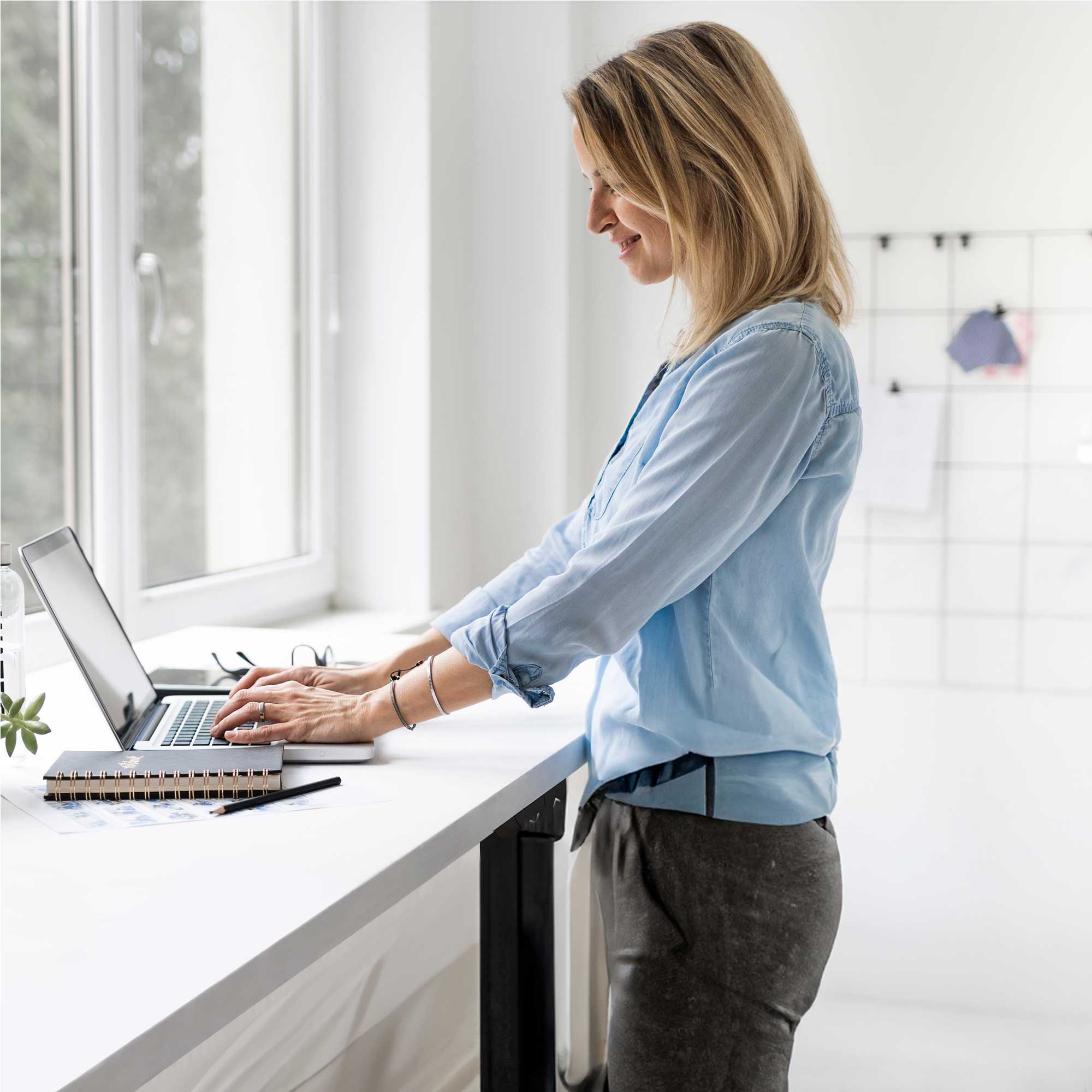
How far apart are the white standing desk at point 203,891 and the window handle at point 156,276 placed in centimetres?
86

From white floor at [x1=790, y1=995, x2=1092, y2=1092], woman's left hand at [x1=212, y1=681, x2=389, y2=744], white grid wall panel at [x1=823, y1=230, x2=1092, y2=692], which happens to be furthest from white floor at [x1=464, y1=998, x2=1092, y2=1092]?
woman's left hand at [x1=212, y1=681, x2=389, y2=744]

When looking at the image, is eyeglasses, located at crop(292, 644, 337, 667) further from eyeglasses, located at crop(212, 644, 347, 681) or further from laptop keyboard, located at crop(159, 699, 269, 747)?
laptop keyboard, located at crop(159, 699, 269, 747)

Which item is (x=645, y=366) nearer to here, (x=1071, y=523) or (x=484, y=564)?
(x=484, y=564)

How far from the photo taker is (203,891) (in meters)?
0.71

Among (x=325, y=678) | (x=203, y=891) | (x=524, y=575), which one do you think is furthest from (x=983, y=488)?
(x=203, y=891)

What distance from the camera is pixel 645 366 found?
250cm

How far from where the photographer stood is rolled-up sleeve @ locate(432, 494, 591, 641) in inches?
49.1

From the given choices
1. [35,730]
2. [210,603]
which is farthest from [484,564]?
[35,730]

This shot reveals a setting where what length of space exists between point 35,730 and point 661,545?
1.70 ft

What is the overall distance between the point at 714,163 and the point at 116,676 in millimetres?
688

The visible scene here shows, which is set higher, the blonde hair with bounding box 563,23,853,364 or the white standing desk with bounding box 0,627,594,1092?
the blonde hair with bounding box 563,23,853,364

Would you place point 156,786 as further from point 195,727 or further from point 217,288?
point 217,288

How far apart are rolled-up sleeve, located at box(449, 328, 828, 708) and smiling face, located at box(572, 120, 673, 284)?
156mm

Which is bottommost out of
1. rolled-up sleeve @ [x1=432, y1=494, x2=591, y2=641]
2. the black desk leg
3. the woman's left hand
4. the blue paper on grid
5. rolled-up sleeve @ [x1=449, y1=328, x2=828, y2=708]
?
the black desk leg
